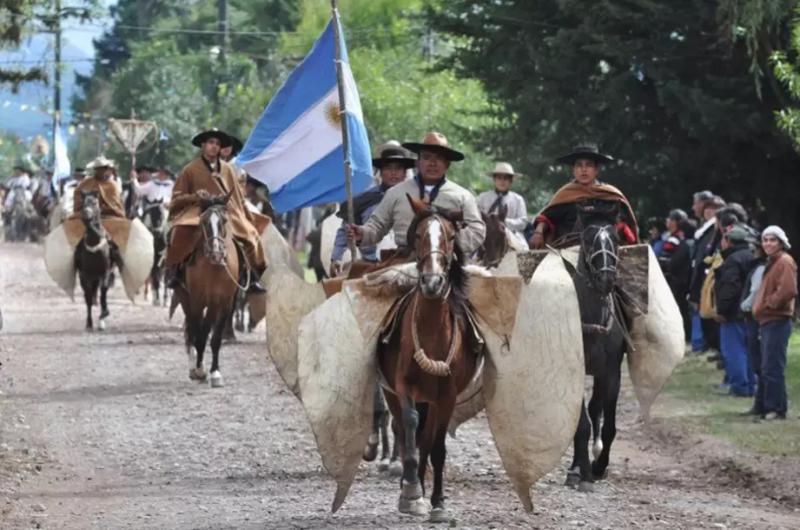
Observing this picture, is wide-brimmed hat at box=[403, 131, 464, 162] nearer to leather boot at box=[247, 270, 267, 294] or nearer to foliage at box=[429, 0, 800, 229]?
leather boot at box=[247, 270, 267, 294]

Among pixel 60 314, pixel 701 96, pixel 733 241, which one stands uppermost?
pixel 701 96

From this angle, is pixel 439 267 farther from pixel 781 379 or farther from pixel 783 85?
pixel 783 85

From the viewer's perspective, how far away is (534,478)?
11945mm

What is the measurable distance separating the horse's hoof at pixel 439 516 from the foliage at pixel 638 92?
13872 mm

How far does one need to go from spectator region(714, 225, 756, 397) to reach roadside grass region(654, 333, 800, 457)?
0.91 ft

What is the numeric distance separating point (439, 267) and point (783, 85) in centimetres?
1471

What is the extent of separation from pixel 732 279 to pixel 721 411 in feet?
4.85

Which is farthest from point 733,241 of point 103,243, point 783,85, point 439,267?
point 103,243

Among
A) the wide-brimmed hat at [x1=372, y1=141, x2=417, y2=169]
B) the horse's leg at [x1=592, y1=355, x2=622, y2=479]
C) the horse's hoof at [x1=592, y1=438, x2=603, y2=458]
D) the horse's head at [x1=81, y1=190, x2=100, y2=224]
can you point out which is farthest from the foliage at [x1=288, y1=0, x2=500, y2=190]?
the horse's leg at [x1=592, y1=355, x2=622, y2=479]

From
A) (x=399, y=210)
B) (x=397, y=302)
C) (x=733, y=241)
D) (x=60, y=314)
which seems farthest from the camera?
(x=60, y=314)

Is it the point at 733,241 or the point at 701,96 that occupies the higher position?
the point at 701,96

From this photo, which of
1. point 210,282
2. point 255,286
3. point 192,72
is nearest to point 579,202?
point 210,282

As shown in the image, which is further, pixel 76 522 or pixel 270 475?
pixel 270 475

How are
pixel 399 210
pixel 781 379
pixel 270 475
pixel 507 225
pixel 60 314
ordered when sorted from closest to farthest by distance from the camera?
1. pixel 399 210
2. pixel 270 475
3. pixel 781 379
4. pixel 507 225
5. pixel 60 314
